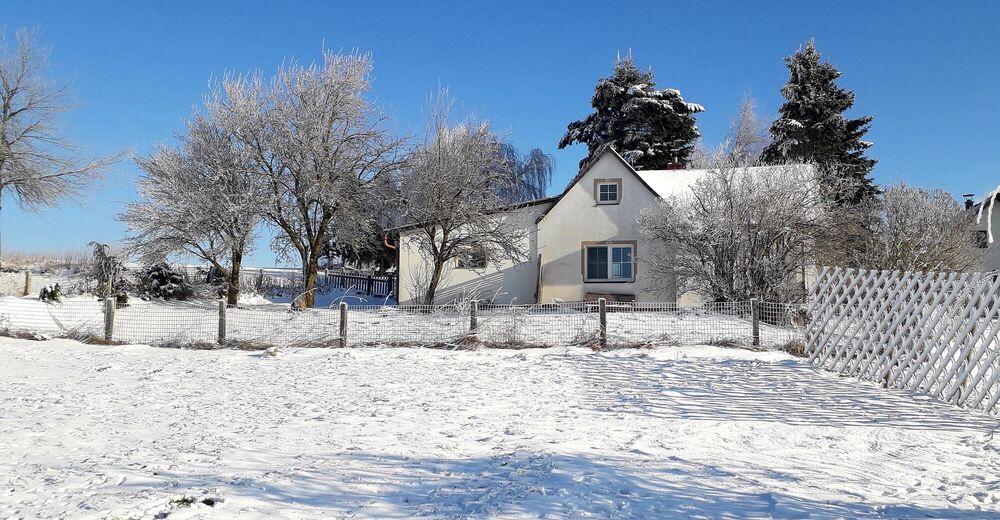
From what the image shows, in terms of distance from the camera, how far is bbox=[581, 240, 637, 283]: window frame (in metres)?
20.8

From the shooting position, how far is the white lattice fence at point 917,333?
6.17 meters

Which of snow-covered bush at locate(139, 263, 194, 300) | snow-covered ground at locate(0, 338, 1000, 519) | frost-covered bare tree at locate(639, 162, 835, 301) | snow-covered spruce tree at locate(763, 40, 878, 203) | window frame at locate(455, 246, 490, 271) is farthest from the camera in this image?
snow-covered spruce tree at locate(763, 40, 878, 203)

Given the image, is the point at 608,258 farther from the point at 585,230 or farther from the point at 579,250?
the point at 585,230

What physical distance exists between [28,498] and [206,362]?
263 inches

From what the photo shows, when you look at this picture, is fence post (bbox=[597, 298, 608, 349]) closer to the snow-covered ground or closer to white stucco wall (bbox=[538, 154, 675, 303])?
the snow-covered ground

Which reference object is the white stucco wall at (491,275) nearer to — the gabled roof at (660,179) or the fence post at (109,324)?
the gabled roof at (660,179)

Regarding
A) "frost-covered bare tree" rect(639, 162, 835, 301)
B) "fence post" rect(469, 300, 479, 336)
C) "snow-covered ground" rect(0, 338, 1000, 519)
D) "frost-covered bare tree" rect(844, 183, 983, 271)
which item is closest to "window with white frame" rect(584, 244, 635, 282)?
"frost-covered bare tree" rect(639, 162, 835, 301)

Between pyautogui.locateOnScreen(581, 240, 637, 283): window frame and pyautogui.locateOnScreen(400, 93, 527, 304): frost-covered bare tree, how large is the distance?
2.30m

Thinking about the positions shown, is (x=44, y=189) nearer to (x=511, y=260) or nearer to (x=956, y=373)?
(x=511, y=260)

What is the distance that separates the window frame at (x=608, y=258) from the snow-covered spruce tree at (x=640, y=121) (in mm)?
14278

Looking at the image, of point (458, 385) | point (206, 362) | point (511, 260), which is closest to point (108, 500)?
point (458, 385)

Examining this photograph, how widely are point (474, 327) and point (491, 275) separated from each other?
10.8m

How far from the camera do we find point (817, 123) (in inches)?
1208

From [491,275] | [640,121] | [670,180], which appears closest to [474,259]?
[491,275]
